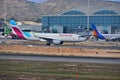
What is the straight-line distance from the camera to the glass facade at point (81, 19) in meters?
172

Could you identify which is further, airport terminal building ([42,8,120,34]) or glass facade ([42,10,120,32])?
glass facade ([42,10,120,32])

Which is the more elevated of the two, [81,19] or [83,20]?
[81,19]

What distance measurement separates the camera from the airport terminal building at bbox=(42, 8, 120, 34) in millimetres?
171125

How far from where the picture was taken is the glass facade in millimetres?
172500

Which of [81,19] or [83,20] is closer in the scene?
[83,20]

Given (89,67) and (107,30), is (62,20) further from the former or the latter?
(89,67)

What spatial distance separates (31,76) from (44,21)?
508 feet

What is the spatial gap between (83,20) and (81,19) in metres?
1.14

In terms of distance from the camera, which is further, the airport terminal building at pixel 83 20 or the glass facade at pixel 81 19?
the glass facade at pixel 81 19

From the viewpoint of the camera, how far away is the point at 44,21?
614 feet

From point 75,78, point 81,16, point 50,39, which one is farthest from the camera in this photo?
point 81,16

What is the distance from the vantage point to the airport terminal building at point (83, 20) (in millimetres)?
171125

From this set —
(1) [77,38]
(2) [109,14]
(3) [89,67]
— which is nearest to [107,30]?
(2) [109,14]

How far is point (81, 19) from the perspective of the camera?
593ft
